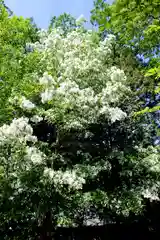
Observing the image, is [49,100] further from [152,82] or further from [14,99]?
[152,82]

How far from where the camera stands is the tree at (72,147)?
8.63 metres

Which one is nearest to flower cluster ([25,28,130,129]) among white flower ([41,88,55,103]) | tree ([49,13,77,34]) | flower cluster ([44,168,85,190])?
white flower ([41,88,55,103])

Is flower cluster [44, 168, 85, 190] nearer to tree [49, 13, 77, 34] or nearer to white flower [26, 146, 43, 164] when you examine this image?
white flower [26, 146, 43, 164]

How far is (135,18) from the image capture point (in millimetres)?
3346

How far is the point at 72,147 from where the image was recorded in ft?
34.2

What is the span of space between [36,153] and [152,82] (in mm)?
6578

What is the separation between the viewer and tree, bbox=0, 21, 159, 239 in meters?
8.63

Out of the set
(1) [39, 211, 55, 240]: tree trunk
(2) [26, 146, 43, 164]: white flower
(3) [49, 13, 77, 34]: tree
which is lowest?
(1) [39, 211, 55, 240]: tree trunk

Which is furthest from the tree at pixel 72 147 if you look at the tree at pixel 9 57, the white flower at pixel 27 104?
the tree at pixel 9 57

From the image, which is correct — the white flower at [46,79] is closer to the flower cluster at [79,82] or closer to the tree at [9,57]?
the flower cluster at [79,82]

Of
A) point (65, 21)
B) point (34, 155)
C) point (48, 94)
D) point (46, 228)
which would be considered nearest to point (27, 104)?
point (48, 94)

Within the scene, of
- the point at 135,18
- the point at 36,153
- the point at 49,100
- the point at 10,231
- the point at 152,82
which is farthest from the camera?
the point at 152,82

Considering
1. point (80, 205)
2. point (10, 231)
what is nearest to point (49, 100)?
point (80, 205)

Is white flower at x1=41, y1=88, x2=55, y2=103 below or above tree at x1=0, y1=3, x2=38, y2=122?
below
